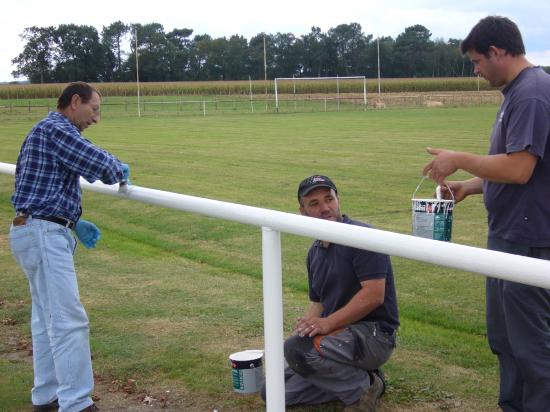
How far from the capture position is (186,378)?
471 cm

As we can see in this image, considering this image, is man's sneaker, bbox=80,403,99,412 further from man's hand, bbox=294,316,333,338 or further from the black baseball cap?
the black baseball cap

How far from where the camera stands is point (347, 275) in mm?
4137

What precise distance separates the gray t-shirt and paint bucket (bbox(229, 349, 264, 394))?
1.55 meters

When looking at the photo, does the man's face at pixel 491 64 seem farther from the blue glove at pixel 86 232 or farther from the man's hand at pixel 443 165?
the blue glove at pixel 86 232

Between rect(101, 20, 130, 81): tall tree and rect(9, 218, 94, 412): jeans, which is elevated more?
rect(101, 20, 130, 81): tall tree

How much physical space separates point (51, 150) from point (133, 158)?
16023 mm

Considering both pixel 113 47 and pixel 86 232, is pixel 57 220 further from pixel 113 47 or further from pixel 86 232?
pixel 113 47

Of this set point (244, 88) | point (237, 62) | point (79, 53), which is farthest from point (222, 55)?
point (244, 88)

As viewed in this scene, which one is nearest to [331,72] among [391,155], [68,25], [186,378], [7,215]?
[68,25]

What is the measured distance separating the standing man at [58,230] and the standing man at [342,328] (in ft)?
3.50

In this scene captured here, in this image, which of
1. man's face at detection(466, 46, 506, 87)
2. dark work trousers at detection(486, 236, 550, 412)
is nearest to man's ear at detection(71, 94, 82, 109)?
man's face at detection(466, 46, 506, 87)

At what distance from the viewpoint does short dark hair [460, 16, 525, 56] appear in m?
3.43

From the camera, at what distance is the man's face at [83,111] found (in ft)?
13.7

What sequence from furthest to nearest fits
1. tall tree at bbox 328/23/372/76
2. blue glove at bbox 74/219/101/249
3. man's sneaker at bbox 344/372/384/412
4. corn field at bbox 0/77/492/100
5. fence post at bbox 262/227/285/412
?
tall tree at bbox 328/23/372/76
corn field at bbox 0/77/492/100
blue glove at bbox 74/219/101/249
man's sneaker at bbox 344/372/384/412
fence post at bbox 262/227/285/412
